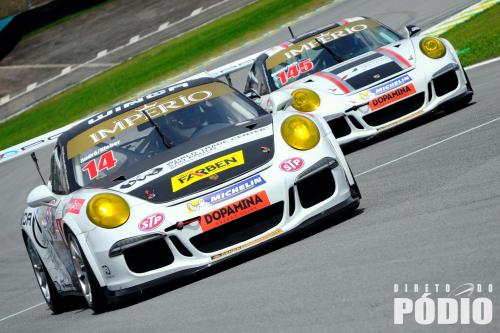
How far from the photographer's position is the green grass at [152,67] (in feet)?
85.7

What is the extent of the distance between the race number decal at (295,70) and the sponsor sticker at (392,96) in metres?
1.77

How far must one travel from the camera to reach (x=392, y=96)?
1062 centimetres

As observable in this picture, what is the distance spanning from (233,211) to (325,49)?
6.13 meters

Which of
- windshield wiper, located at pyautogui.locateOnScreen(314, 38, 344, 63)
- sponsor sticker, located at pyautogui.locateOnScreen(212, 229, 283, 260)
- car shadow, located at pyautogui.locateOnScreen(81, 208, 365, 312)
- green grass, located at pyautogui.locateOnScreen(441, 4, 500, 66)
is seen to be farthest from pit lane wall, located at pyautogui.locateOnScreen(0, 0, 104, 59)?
sponsor sticker, located at pyautogui.locateOnScreen(212, 229, 283, 260)

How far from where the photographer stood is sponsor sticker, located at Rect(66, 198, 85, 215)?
678 centimetres

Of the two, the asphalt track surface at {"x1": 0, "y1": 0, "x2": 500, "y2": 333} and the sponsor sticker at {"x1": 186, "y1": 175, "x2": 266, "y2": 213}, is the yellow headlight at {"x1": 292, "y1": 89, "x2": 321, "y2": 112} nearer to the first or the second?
the asphalt track surface at {"x1": 0, "y1": 0, "x2": 500, "y2": 333}

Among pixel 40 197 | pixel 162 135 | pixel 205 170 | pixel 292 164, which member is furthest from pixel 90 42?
pixel 292 164

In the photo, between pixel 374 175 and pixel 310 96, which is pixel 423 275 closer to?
pixel 374 175

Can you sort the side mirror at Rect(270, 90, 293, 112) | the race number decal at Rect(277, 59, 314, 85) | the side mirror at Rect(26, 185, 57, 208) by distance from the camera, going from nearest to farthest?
the side mirror at Rect(26, 185, 57, 208) → the side mirror at Rect(270, 90, 293, 112) → the race number decal at Rect(277, 59, 314, 85)

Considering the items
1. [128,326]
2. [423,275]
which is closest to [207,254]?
[128,326]

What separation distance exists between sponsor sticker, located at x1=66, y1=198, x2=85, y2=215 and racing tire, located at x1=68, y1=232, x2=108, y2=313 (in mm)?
145

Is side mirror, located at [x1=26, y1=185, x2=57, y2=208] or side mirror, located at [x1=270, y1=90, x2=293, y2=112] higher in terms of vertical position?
side mirror, located at [x1=26, y1=185, x2=57, y2=208]

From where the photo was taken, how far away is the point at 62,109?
89.7 ft

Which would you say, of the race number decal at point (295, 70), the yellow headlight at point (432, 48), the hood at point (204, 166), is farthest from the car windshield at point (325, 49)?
the hood at point (204, 166)
